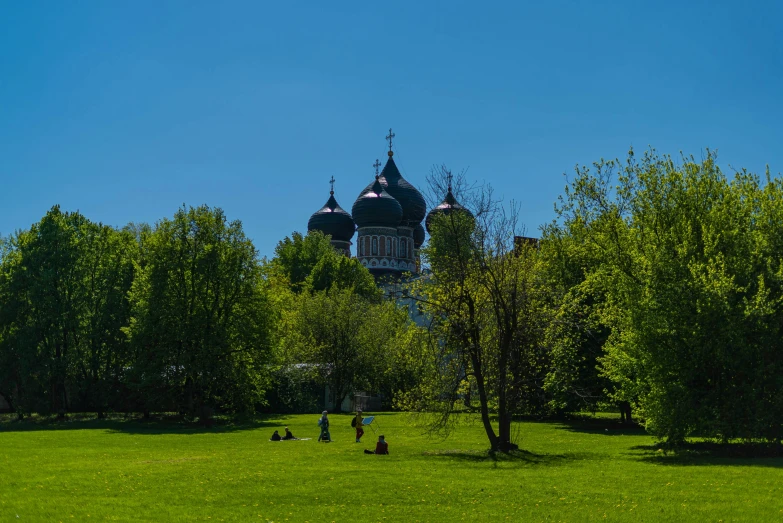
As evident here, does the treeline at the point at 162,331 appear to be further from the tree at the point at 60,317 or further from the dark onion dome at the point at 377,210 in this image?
the dark onion dome at the point at 377,210

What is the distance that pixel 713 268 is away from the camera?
76.5 ft

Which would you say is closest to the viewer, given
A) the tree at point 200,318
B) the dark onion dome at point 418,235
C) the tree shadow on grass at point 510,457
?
the tree shadow on grass at point 510,457

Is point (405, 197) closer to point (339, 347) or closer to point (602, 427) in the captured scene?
point (339, 347)

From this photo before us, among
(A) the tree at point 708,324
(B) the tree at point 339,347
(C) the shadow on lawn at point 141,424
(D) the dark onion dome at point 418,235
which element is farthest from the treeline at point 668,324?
(D) the dark onion dome at point 418,235

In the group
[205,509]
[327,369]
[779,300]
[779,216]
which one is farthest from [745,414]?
[327,369]

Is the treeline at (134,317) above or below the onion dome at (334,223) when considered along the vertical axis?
below

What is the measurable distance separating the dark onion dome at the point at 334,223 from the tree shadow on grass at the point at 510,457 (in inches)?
3201

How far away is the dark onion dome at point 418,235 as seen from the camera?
10988cm

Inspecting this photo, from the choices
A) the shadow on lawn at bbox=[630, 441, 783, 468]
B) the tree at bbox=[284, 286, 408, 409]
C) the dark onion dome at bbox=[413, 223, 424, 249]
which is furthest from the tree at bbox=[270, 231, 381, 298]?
the shadow on lawn at bbox=[630, 441, 783, 468]

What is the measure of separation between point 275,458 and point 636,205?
686 inches

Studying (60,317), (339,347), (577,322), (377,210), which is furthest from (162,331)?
(377,210)

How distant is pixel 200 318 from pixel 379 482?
2468cm

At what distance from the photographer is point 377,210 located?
98812 millimetres

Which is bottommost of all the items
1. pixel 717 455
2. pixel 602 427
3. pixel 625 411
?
pixel 717 455
